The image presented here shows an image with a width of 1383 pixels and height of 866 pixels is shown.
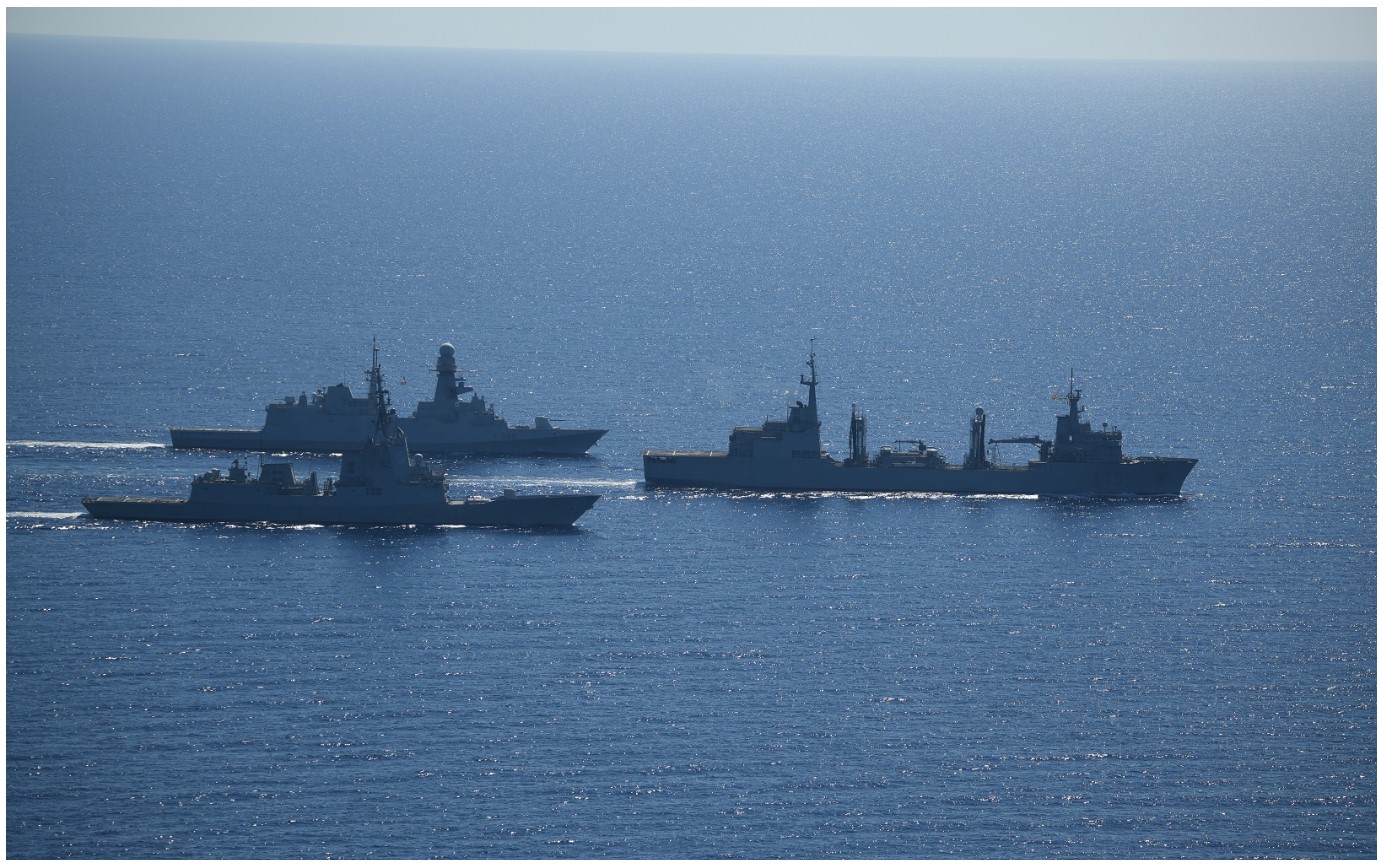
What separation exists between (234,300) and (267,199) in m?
57.0

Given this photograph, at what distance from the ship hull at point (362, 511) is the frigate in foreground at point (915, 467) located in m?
8.00

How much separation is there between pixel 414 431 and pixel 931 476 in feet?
71.4

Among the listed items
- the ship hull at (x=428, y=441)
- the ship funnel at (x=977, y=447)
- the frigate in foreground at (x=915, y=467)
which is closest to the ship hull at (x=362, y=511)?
the frigate in foreground at (x=915, y=467)

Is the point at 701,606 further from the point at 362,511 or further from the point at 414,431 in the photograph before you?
the point at 414,431

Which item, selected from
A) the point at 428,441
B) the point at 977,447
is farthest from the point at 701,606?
the point at 428,441

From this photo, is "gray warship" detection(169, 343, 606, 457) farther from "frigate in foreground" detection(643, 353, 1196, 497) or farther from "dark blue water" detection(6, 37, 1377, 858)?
"frigate in foreground" detection(643, 353, 1196, 497)

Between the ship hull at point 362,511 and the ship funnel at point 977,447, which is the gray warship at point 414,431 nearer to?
the ship hull at point 362,511

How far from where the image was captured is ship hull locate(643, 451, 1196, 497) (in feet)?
336

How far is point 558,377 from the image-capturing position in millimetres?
122312

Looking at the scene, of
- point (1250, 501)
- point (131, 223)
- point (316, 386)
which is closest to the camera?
point (1250, 501)

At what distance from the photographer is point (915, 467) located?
4040 inches

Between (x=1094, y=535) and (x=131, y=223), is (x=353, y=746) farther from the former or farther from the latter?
(x=131, y=223)

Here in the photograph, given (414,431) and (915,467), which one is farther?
(414,431)

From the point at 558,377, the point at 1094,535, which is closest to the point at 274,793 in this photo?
the point at 1094,535
